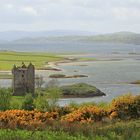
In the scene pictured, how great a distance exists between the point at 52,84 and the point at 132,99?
63606mm

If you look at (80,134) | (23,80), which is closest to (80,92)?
(23,80)

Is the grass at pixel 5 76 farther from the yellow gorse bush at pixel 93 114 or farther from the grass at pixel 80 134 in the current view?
the grass at pixel 80 134

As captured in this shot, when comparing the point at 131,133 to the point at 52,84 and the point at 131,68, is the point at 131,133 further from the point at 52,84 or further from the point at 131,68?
the point at 131,68

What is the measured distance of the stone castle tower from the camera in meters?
88.0

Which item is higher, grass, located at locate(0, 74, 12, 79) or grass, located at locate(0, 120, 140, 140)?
grass, located at locate(0, 120, 140, 140)

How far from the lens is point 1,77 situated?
11725 cm

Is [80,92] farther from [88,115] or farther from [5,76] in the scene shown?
[88,115]

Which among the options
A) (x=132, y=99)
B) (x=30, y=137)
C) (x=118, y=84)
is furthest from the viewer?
(x=118, y=84)

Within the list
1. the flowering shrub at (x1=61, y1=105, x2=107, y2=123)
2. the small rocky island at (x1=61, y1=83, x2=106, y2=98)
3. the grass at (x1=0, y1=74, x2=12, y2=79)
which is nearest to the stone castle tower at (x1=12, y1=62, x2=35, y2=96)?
the small rocky island at (x1=61, y1=83, x2=106, y2=98)

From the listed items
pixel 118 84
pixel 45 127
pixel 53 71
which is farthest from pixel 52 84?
pixel 45 127

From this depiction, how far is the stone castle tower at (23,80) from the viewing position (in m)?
88.0

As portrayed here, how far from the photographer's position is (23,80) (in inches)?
3501

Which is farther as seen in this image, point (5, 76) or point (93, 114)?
point (5, 76)

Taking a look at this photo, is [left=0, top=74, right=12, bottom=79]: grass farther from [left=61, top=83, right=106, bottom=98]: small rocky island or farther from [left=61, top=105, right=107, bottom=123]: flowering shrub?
[left=61, top=105, right=107, bottom=123]: flowering shrub
